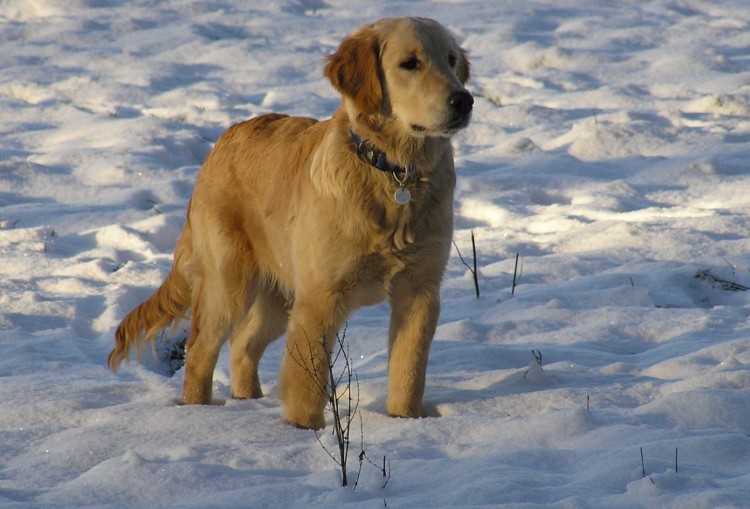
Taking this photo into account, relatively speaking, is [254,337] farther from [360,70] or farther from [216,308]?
[360,70]

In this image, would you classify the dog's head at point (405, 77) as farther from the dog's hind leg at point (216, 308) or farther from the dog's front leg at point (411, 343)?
the dog's hind leg at point (216, 308)

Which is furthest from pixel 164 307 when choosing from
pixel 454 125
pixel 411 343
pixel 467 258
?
pixel 467 258

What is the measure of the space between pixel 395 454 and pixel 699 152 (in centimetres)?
529

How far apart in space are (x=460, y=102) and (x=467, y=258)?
104 inches

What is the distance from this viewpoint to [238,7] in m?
12.2

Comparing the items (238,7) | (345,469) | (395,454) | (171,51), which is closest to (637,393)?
(395,454)

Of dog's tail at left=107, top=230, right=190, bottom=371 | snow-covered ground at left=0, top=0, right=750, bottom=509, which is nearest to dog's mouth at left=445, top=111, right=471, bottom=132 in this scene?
snow-covered ground at left=0, top=0, right=750, bottom=509

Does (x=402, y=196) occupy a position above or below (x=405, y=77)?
below

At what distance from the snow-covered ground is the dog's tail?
24 centimetres

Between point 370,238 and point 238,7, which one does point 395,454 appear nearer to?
point 370,238

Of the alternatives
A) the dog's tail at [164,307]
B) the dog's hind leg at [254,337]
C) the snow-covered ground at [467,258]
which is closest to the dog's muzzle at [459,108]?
the snow-covered ground at [467,258]

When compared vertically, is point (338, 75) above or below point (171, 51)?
above

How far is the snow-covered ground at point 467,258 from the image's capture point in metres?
3.28

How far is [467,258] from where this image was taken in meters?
6.50
